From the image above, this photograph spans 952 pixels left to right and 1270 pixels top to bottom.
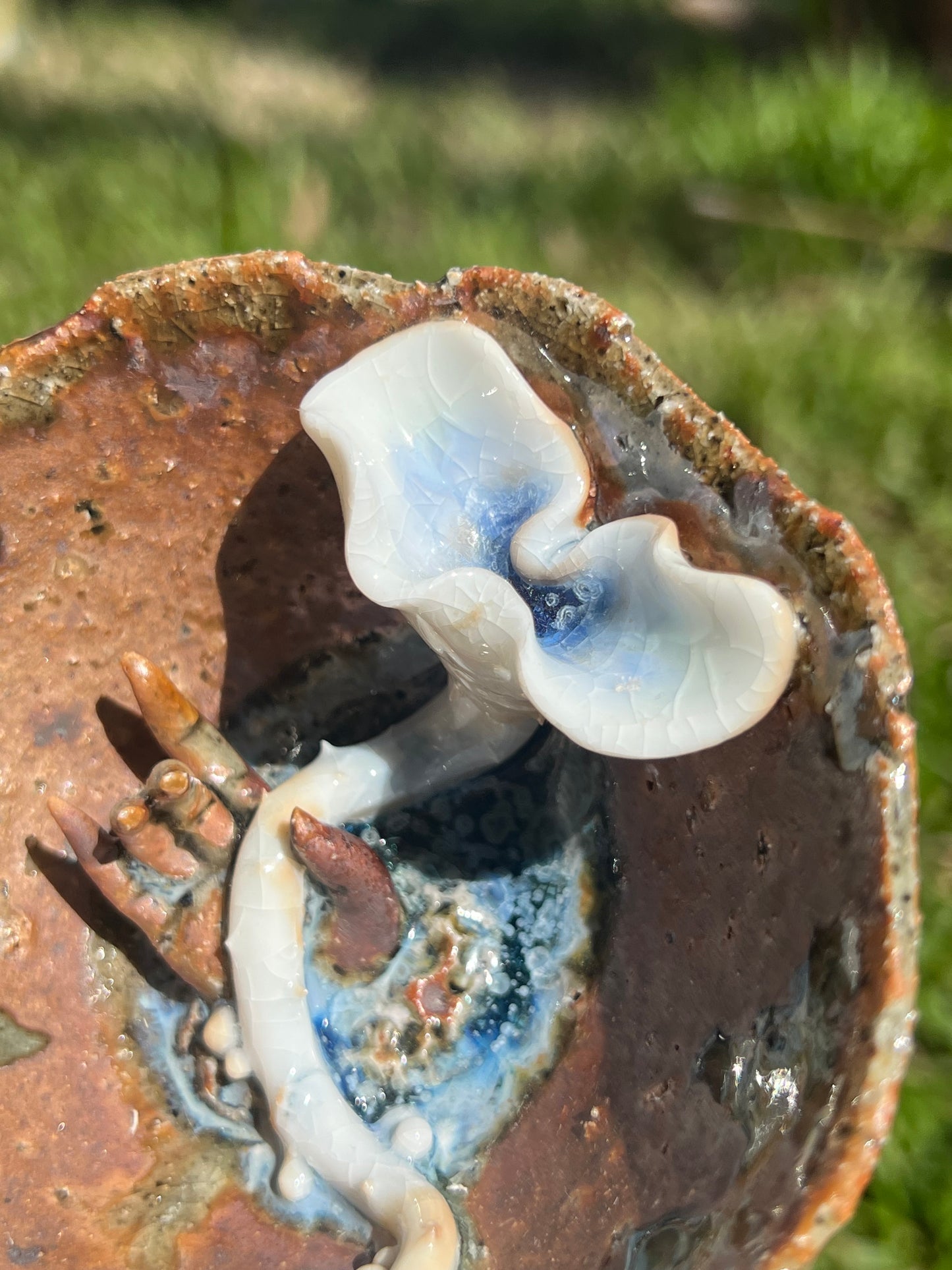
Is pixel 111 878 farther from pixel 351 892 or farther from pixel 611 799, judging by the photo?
pixel 611 799

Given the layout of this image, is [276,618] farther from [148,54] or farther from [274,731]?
[148,54]

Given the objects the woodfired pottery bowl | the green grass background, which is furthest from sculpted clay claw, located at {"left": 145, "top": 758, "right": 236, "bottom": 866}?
the green grass background

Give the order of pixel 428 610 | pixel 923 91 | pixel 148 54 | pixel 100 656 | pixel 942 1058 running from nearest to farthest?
1. pixel 428 610
2. pixel 100 656
3. pixel 942 1058
4. pixel 923 91
5. pixel 148 54

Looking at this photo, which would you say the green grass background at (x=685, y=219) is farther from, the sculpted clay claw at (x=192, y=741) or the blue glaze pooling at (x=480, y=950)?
the sculpted clay claw at (x=192, y=741)

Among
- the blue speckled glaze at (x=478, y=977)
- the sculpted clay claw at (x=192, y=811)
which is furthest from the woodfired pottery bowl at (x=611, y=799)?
the sculpted clay claw at (x=192, y=811)

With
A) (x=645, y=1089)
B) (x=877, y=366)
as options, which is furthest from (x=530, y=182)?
(x=645, y=1089)

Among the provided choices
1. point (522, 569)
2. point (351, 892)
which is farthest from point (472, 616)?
point (351, 892)

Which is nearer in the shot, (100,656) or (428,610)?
(428,610)
